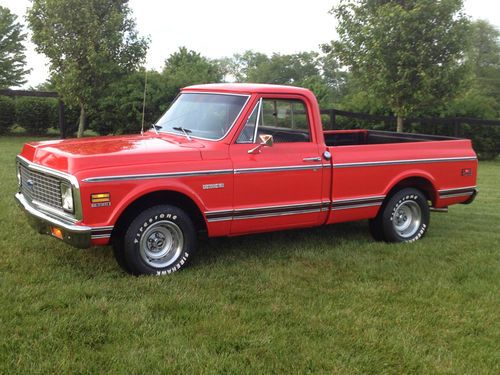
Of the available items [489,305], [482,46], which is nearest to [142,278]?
[489,305]

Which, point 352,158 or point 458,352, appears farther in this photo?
point 352,158

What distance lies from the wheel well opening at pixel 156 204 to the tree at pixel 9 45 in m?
34.5

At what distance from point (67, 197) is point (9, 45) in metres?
36.8

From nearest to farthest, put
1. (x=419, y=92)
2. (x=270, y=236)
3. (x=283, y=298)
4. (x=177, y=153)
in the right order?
(x=283, y=298) < (x=177, y=153) < (x=270, y=236) < (x=419, y=92)

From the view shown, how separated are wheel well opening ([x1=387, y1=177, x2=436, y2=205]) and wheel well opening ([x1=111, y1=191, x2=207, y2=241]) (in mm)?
2566

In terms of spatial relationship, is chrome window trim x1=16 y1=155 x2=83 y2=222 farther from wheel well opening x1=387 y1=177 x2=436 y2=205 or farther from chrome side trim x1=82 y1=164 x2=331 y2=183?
wheel well opening x1=387 y1=177 x2=436 y2=205

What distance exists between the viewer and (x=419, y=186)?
21.9ft

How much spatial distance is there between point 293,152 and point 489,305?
2.37 meters

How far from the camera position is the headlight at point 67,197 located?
175 inches

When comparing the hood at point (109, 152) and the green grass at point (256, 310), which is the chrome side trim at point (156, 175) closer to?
the hood at point (109, 152)

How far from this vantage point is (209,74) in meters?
21.6

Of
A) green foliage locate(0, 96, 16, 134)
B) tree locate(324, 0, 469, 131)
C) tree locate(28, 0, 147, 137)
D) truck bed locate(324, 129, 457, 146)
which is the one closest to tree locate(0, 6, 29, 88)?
green foliage locate(0, 96, 16, 134)

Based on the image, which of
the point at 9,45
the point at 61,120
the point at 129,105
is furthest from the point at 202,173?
the point at 9,45

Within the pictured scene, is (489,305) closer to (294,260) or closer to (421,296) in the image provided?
(421,296)
